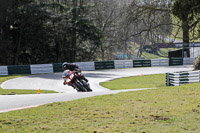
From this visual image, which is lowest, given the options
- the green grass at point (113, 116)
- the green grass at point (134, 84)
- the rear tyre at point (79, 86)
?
the green grass at point (134, 84)

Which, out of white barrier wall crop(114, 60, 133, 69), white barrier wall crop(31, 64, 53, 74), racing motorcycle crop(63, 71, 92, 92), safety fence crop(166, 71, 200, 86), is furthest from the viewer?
white barrier wall crop(114, 60, 133, 69)

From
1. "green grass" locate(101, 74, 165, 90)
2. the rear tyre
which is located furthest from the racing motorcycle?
"green grass" locate(101, 74, 165, 90)

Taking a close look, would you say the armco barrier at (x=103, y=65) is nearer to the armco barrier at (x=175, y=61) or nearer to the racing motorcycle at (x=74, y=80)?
the armco barrier at (x=175, y=61)

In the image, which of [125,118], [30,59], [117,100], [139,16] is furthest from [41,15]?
[125,118]

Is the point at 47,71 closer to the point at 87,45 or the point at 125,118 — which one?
the point at 87,45

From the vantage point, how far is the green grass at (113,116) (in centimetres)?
716

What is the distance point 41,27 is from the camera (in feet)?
132

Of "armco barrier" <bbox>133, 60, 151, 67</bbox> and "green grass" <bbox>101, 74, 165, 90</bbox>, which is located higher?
"armco barrier" <bbox>133, 60, 151, 67</bbox>

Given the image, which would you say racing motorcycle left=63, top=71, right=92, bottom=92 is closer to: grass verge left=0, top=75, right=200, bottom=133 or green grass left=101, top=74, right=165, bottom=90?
green grass left=101, top=74, right=165, bottom=90

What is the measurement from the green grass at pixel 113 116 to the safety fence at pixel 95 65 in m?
21.8

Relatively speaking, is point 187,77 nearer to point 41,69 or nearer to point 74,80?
point 74,80

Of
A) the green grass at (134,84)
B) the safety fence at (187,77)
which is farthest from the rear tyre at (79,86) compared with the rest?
the safety fence at (187,77)

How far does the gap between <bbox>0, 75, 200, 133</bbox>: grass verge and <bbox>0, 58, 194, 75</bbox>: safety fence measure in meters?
21.9

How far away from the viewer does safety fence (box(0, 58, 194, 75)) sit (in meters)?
32.0
